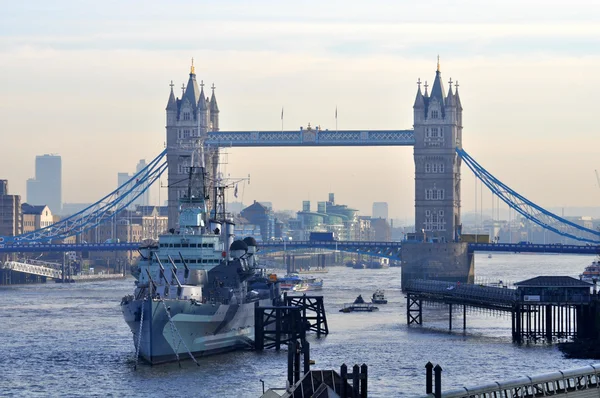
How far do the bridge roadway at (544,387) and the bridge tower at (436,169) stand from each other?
10466 centimetres

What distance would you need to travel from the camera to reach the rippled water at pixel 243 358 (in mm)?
61062

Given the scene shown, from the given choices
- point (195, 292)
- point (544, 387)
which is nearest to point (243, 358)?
point (195, 292)

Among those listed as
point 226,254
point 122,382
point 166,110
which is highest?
point 166,110

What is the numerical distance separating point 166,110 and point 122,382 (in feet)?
349

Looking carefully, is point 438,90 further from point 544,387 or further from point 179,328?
point 544,387

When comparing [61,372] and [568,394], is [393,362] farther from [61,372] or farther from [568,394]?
[568,394]

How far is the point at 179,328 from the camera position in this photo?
67.4 m

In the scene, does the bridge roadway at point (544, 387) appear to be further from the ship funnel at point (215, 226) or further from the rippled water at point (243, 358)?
the ship funnel at point (215, 226)

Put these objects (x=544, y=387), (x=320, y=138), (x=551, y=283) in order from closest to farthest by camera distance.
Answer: (x=544, y=387), (x=551, y=283), (x=320, y=138)

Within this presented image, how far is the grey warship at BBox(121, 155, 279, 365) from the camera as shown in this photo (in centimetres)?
6700

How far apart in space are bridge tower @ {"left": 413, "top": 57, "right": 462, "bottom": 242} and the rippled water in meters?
50.3

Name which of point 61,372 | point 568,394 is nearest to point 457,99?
point 61,372

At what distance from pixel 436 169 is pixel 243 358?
8511 centimetres

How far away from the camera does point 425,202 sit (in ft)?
504
